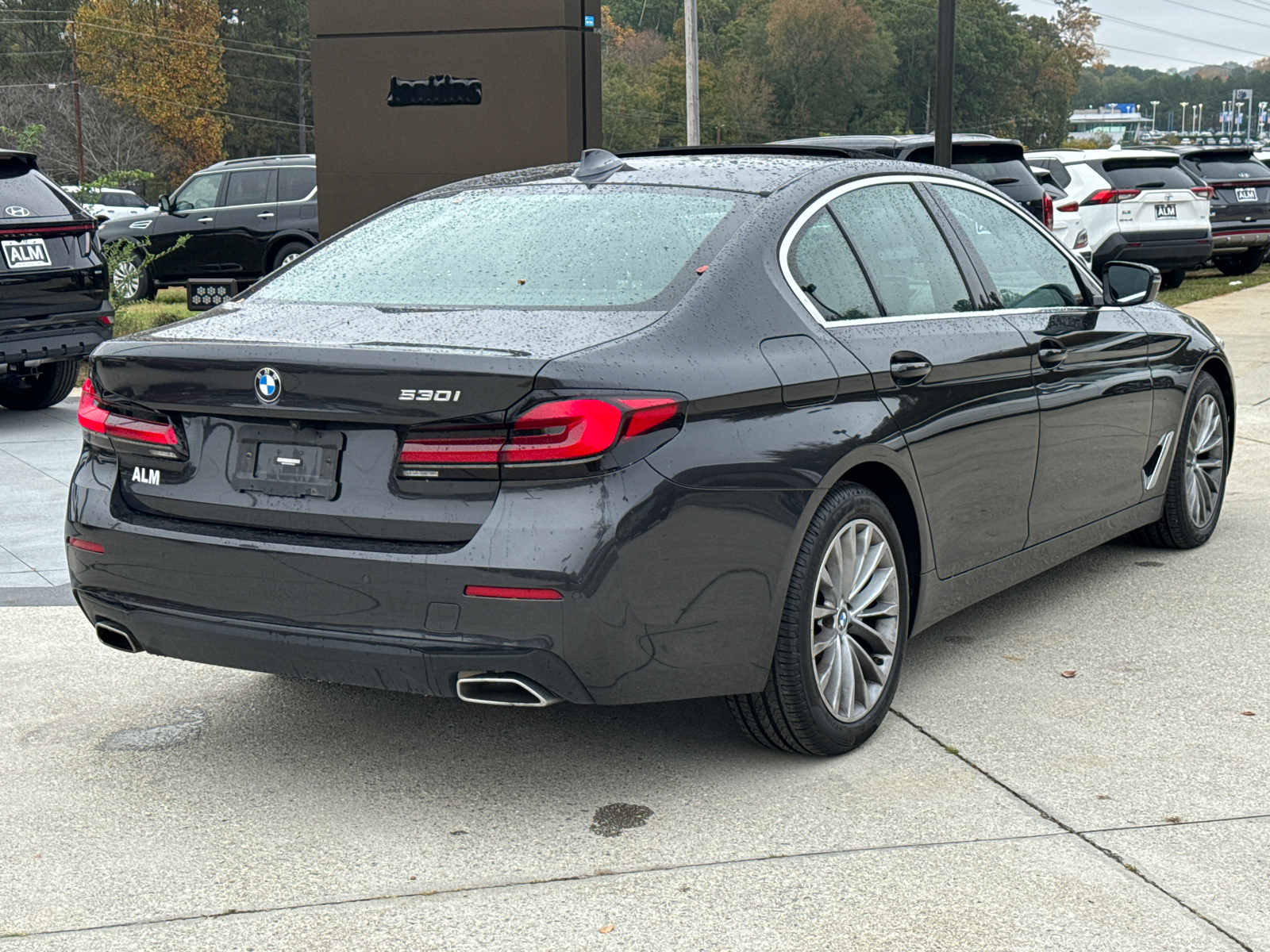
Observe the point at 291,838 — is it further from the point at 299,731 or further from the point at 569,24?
the point at 569,24

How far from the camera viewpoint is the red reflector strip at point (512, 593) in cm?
336

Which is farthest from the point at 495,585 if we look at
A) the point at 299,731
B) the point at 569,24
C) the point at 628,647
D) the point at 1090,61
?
the point at 1090,61

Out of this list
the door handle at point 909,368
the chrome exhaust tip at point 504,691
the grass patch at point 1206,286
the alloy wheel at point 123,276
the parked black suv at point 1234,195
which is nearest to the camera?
the chrome exhaust tip at point 504,691

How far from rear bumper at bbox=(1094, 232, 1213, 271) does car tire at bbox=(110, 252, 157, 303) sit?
1052 centimetres

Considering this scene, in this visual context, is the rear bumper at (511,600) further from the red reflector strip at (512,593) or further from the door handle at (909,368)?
the door handle at (909,368)

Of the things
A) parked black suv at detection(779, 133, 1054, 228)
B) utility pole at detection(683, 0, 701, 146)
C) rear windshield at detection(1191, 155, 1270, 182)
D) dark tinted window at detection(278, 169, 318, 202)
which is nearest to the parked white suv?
rear windshield at detection(1191, 155, 1270, 182)

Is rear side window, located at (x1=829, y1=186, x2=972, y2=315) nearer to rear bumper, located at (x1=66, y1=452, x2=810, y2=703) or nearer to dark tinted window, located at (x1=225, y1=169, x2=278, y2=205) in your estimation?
rear bumper, located at (x1=66, y1=452, x2=810, y2=703)

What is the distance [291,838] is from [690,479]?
1.24 m

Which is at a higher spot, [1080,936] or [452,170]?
[452,170]

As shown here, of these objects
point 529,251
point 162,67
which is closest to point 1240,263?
point 529,251

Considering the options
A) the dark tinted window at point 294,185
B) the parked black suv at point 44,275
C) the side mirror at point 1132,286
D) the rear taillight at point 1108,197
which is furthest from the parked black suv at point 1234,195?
the side mirror at point 1132,286

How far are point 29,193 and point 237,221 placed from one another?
10.6m

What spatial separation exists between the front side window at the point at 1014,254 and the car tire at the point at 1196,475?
1.00 meters

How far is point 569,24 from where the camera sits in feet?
30.4
